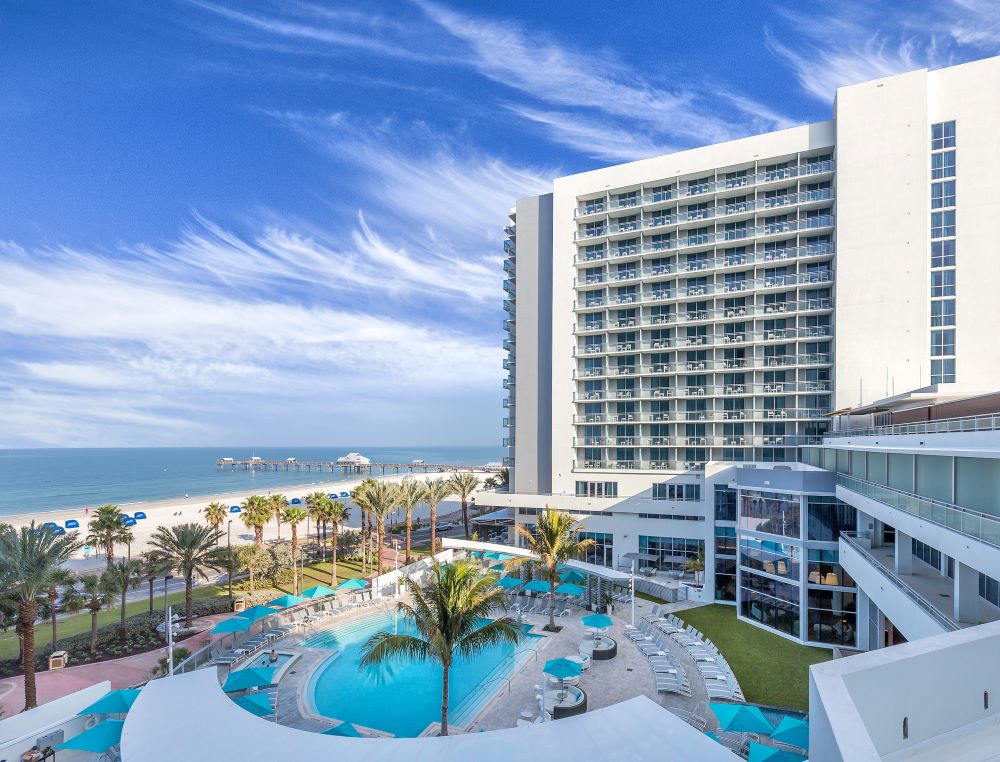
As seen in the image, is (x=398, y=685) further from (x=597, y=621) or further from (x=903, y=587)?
(x=903, y=587)

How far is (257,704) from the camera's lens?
19766 millimetres

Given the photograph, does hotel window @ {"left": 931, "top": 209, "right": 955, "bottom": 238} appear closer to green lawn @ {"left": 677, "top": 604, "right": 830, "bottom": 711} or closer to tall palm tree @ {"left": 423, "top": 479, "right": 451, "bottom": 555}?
green lawn @ {"left": 677, "top": 604, "right": 830, "bottom": 711}

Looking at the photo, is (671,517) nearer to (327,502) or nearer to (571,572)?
(571,572)

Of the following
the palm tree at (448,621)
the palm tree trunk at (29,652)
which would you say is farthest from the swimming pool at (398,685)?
the palm tree trunk at (29,652)

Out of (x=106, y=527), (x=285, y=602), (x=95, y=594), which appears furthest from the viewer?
(x=106, y=527)

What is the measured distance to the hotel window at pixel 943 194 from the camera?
38.9m

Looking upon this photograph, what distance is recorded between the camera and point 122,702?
18.2 meters

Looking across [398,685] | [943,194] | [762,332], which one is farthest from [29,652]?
[943,194]

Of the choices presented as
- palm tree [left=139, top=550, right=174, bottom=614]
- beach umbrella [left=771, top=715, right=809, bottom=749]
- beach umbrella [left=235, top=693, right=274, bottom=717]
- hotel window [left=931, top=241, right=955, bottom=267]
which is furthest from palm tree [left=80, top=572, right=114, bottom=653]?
hotel window [left=931, top=241, right=955, bottom=267]

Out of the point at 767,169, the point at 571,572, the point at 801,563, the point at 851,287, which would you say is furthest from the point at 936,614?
the point at 767,169

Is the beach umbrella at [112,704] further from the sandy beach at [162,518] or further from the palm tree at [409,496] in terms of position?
the sandy beach at [162,518]

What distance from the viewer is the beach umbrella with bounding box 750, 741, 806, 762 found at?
1452 centimetres

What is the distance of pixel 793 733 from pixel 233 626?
23.6 meters

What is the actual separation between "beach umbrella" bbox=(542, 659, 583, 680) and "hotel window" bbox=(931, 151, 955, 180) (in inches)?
1667
